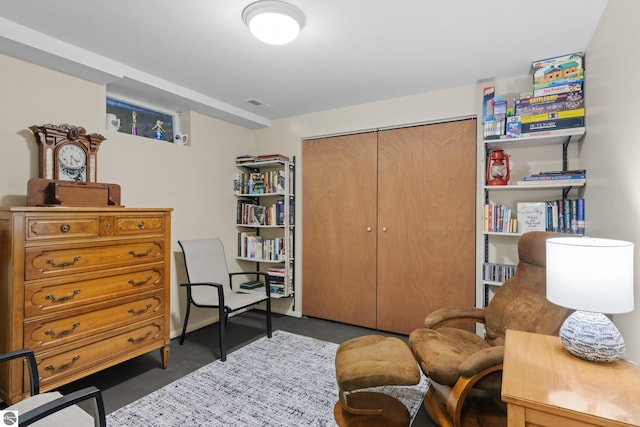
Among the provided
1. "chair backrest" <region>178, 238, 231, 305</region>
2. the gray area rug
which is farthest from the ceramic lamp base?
"chair backrest" <region>178, 238, 231, 305</region>

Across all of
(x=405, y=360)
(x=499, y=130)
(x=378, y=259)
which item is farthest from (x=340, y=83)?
(x=405, y=360)

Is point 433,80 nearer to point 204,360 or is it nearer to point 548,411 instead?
point 548,411

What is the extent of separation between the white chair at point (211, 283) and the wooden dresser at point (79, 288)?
42cm

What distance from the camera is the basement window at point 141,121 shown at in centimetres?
292

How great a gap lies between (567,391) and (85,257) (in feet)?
8.38

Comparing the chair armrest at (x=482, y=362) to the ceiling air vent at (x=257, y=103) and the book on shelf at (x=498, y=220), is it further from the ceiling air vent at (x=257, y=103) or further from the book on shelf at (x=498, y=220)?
the ceiling air vent at (x=257, y=103)

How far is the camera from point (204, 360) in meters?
2.71

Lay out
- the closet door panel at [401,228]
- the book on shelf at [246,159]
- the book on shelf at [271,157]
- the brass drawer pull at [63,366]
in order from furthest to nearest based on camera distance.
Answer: the book on shelf at [246,159] < the book on shelf at [271,157] < the closet door panel at [401,228] < the brass drawer pull at [63,366]

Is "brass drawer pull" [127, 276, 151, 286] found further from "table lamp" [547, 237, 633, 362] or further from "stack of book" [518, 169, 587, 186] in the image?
"stack of book" [518, 169, 587, 186]

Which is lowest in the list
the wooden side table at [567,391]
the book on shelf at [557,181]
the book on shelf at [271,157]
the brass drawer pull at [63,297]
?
the wooden side table at [567,391]

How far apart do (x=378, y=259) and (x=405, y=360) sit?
5.46 feet

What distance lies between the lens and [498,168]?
2.73 m

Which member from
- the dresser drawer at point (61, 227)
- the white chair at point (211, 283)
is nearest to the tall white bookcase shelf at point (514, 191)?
the white chair at point (211, 283)

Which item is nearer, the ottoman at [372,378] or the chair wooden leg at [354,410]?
the ottoman at [372,378]
